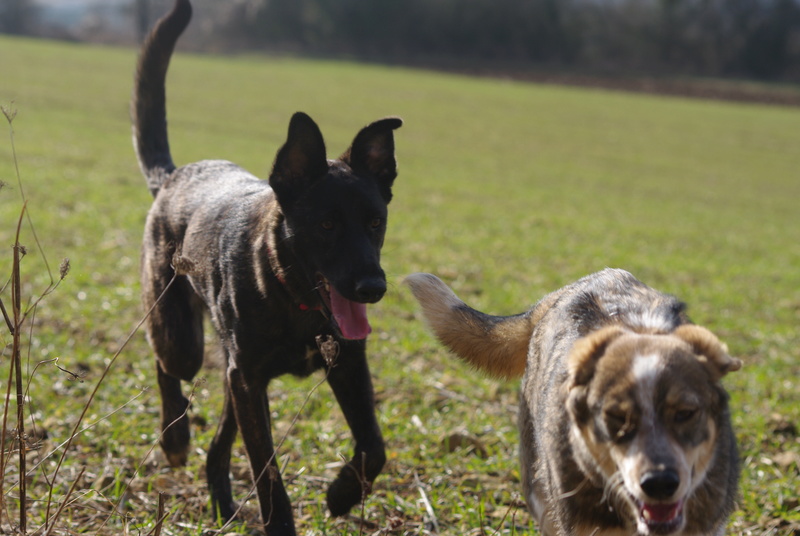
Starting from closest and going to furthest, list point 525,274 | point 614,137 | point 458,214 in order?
point 525,274
point 458,214
point 614,137

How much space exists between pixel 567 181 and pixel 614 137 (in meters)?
12.4

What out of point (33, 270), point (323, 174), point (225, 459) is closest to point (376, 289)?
point (323, 174)

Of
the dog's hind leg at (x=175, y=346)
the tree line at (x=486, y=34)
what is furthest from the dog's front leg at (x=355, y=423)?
the tree line at (x=486, y=34)

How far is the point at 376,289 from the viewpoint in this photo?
12.2 feet

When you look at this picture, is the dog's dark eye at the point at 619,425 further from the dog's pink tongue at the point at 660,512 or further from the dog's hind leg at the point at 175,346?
the dog's hind leg at the point at 175,346

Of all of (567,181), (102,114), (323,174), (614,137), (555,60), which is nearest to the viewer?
(323,174)

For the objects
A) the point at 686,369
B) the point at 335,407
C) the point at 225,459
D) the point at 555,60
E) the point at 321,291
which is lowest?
the point at 555,60

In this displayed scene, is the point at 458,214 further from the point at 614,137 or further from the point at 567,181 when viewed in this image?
the point at 614,137

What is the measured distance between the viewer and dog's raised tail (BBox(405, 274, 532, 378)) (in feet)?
13.2

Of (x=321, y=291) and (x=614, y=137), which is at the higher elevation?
(x=321, y=291)

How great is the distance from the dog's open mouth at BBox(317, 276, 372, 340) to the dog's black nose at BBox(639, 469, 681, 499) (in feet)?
5.06

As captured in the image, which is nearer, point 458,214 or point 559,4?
point 458,214

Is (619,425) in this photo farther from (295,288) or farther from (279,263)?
(279,263)

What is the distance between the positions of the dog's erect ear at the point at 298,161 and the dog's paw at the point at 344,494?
1.33 meters
